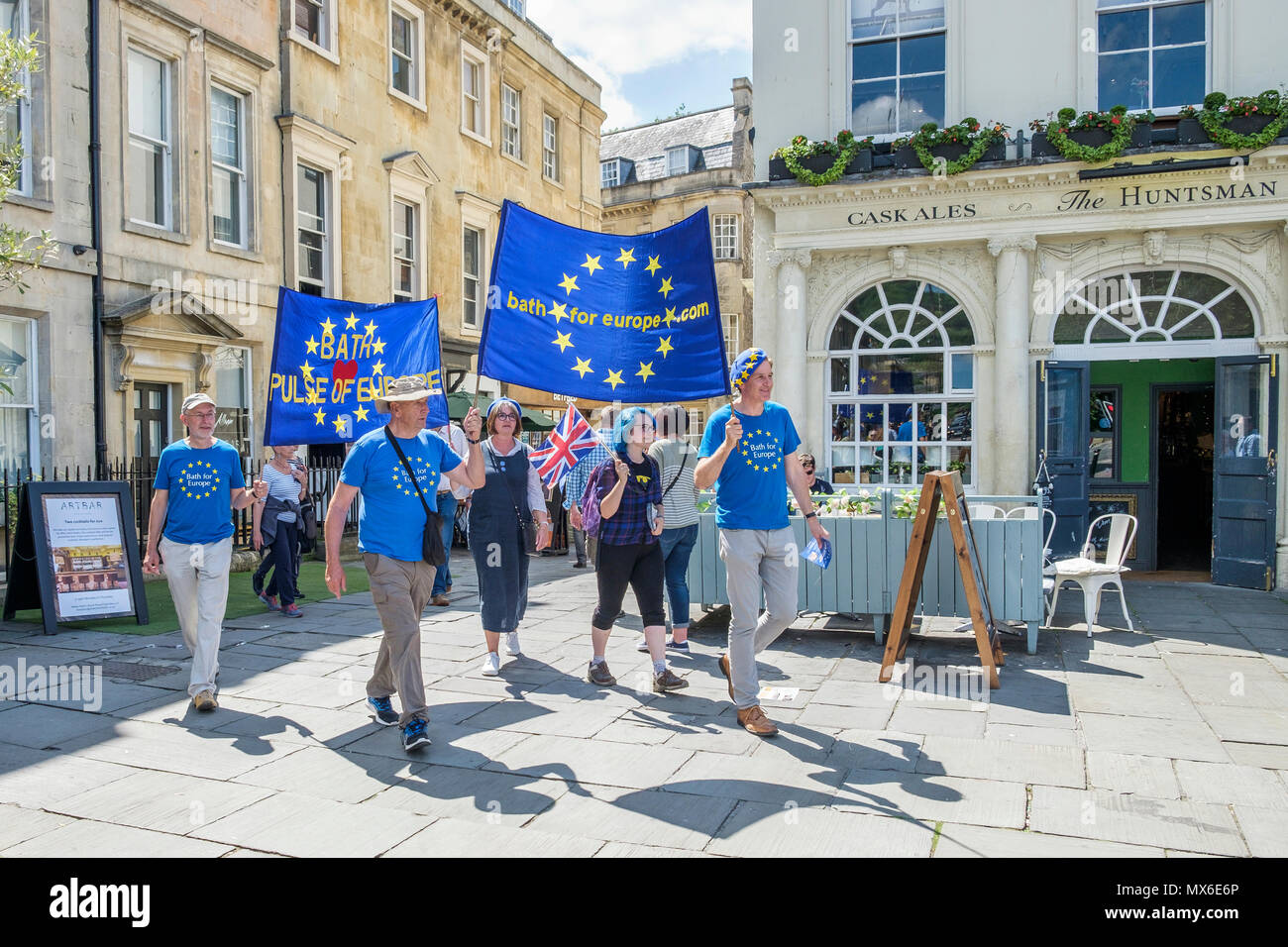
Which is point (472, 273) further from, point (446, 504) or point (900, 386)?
point (446, 504)

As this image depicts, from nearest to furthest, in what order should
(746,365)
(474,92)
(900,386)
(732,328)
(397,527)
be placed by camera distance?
(397,527)
(746,365)
(900,386)
(474,92)
(732,328)

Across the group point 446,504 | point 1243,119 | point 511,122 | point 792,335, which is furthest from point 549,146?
point 1243,119

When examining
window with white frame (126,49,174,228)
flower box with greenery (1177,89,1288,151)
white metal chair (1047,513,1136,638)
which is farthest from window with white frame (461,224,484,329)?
white metal chair (1047,513,1136,638)

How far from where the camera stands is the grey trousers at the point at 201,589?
588 centimetres

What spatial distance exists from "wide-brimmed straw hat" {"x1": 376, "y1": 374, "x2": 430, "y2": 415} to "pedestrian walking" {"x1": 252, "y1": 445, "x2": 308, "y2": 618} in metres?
4.73

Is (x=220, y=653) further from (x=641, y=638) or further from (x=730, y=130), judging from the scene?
(x=730, y=130)

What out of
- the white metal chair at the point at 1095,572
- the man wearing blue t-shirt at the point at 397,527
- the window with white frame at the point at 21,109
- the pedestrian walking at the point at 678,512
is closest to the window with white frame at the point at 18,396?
the window with white frame at the point at 21,109

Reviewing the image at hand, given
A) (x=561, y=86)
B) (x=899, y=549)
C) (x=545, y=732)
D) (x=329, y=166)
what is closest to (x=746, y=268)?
(x=561, y=86)

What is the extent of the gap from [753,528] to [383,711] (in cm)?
236

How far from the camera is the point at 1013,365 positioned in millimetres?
11875

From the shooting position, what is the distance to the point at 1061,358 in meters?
11.9

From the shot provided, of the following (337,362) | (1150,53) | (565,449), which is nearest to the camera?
(565,449)

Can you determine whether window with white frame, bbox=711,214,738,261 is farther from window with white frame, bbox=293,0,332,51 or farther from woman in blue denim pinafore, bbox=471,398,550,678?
woman in blue denim pinafore, bbox=471,398,550,678

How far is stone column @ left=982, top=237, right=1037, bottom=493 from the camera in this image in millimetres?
11805
